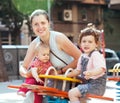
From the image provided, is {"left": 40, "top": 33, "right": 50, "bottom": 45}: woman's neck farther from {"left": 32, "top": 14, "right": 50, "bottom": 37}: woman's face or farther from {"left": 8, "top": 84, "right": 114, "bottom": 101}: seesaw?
{"left": 8, "top": 84, "right": 114, "bottom": 101}: seesaw

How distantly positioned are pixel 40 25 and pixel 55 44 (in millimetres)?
205

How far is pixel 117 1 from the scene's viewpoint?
17.7 metres

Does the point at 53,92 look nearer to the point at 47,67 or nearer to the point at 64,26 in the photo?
the point at 47,67

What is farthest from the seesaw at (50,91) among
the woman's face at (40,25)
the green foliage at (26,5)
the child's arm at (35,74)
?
the green foliage at (26,5)

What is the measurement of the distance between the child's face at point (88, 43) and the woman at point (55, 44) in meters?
0.23

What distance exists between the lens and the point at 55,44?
355 centimetres

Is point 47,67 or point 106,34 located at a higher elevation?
point 47,67

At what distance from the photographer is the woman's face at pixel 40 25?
138 inches

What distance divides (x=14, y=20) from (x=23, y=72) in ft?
106

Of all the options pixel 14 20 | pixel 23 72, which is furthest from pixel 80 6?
pixel 23 72

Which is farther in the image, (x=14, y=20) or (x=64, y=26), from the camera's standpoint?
(x=64, y=26)

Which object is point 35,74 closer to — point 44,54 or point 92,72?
point 44,54

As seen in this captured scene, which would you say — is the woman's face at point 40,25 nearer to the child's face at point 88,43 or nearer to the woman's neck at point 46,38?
the woman's neck at point 46,38

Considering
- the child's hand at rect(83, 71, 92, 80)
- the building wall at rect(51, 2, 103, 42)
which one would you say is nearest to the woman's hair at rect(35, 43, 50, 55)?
the child's hand at rect(83, 71, 92, 80)
